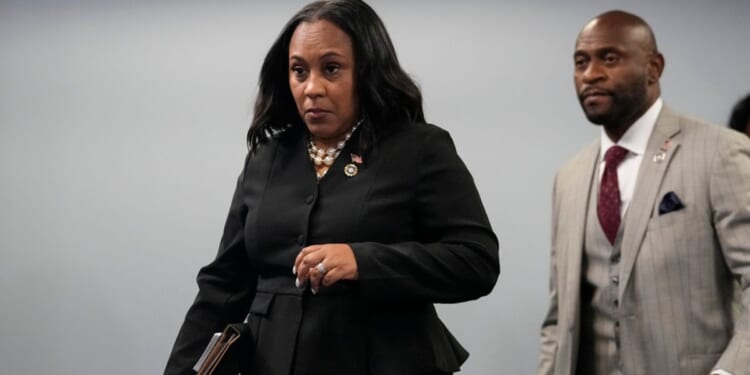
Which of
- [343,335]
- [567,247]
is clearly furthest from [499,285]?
[343,335]

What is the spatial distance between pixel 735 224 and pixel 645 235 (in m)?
0.19

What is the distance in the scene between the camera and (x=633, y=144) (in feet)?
7.82

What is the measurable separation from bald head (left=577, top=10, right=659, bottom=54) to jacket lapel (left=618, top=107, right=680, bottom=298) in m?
0.19

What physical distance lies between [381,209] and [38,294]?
9.19 feet

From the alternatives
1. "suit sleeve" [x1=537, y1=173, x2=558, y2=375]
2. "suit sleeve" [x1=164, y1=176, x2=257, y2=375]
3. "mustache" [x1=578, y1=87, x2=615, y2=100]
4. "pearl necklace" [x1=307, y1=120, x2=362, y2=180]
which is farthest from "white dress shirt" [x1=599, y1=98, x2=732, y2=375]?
"suit sleeve" [x1=164, y1=176, x2=257, y2=375]

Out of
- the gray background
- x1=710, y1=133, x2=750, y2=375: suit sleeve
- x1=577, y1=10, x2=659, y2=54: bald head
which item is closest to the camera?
x1=710, y1=133, x2=750, y2=375: suit sleeve

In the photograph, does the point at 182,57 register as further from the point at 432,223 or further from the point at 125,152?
the point at 432,223

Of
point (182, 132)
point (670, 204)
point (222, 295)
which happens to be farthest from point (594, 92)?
point (182, 132)

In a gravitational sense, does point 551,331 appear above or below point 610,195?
below

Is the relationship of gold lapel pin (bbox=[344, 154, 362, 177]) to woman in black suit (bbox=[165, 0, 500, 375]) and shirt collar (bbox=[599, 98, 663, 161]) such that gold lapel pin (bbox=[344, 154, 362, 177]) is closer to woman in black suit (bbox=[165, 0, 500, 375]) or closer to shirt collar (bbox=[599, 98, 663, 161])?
woman in black suit (bbox=[165, 0, 500, 375])

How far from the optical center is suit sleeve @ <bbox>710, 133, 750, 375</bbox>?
2.07 metres

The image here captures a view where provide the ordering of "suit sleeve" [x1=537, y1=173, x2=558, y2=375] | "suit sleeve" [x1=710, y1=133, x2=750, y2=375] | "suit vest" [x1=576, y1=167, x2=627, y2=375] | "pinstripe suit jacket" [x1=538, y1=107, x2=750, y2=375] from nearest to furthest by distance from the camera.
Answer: "suit sleeve" [x1=710, y1=133, x2=750, y2=375] → "pinstripe suit jacket" [x1=538, y1=107, x2=750, y2=375] → "suit vest" [x1=576, y1=167, x2=627, y2=375] → "suit sleeve" [x1=537, y1=173, x2=558, y2=375]

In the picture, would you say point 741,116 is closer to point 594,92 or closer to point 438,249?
point 594,92

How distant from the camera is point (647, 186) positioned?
2.28 metres
